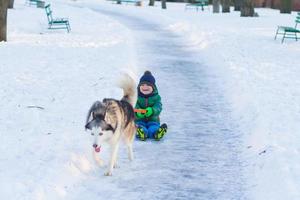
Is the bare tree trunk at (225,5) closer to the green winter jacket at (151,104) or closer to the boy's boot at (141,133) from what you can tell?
the green winter jacket at (151,104)

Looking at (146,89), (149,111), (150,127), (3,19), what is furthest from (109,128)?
(3,19)

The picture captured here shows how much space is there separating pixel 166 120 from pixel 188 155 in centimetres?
204

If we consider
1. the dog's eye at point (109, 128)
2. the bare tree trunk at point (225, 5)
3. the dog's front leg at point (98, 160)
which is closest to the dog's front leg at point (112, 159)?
the dog's front leg at point (98, 160)

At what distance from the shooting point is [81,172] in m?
7.18

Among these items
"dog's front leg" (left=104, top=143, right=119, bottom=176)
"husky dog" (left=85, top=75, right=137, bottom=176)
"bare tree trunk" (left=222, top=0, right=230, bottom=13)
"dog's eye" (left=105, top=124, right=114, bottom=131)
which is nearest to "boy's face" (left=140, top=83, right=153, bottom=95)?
"husky dog" (left=85, top=75, right=137, bottom=176)

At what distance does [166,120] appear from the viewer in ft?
33.3

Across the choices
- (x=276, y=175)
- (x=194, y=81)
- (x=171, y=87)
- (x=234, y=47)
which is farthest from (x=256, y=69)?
(x=276, y=175)

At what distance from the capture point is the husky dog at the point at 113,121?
635 cm

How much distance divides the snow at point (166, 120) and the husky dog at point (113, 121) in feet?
1.34

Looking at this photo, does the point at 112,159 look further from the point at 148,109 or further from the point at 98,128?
the point at 148,109

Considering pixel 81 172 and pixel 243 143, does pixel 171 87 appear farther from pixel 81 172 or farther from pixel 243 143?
pixel 81 172

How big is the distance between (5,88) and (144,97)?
151 inches

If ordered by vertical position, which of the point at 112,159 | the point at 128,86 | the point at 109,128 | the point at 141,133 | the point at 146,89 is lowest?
the point at 141,133

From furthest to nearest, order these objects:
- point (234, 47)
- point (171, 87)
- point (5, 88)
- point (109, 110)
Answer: point (234, 47) → point (171, 87) → point (5, 88) → point (109, 110)
